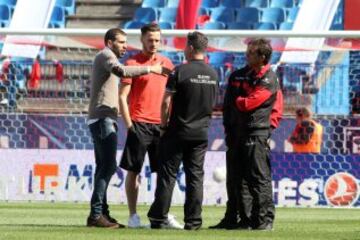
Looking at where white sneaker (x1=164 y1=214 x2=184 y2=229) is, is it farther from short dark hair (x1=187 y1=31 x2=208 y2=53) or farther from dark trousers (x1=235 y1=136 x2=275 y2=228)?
short dark hair (x1=187 y1=31 x2=208 y2=53)

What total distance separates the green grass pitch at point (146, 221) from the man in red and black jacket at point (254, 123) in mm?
321

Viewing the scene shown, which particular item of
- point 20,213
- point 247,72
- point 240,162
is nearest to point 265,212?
point 240,162

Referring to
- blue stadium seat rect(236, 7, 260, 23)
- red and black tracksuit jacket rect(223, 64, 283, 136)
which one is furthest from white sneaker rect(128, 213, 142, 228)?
blue stadium seat rect(236, 7, 260, 23)

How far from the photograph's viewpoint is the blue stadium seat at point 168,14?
27930 mm

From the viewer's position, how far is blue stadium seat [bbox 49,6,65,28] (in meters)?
28.4

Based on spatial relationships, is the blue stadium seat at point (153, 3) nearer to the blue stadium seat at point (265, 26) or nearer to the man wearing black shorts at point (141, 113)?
the blue stadium seat at point (265, 26)

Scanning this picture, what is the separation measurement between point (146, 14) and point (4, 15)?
11.1 ft

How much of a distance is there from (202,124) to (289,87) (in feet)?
22.3

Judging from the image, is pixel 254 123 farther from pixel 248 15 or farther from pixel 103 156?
pixel 248 15

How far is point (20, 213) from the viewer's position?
14320 millimetres

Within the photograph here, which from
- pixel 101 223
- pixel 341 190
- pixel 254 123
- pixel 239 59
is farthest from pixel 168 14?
pixel 101 223

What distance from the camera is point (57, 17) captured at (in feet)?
93.9

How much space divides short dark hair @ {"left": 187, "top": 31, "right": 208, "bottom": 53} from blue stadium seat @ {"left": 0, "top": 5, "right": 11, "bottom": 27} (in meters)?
17.4

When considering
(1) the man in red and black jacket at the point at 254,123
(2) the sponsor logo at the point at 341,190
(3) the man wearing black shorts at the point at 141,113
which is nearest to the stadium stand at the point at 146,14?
(2) the sponsor logo at the point at 341,190
